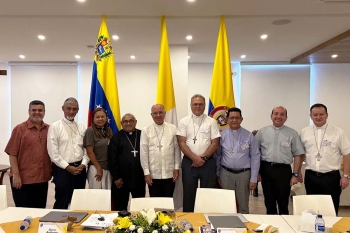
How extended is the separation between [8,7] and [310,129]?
14.1 ft

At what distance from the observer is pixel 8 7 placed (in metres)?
3.79

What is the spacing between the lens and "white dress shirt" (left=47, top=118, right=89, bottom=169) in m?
3.13

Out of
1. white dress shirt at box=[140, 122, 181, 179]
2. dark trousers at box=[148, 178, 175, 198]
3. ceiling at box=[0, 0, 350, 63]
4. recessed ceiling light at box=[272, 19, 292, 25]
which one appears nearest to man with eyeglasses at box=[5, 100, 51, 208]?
white dress shirt at box=[140, 122, 181, 179]

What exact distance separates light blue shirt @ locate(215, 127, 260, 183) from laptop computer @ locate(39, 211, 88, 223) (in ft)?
5.78

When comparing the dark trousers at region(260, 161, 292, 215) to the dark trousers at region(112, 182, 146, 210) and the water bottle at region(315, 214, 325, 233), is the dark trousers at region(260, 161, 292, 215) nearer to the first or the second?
the water bottle at region(315, 214, 325, 233)

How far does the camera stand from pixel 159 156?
3357 mm

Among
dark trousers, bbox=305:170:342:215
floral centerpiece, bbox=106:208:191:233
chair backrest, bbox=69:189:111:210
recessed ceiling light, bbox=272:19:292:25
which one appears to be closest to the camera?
floral centerpiece, bbox=106:208:191:233

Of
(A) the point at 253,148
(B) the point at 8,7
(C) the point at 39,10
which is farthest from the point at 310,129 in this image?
(B) the point at 8,7

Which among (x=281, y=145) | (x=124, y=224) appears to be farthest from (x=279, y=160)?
(x=124, y=224)

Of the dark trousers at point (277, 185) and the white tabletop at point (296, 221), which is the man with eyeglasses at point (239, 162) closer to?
the dark trousers at point (277, 185)

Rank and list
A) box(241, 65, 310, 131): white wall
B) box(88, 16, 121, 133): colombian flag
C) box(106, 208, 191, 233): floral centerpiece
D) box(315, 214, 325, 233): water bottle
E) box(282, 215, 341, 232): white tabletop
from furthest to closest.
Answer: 1. box(241, 65, 310, 131): white wall
2. box(88, 16, 121, 133): colombian flag
3. box(282, 215, 341, 232): white tabletop
4. box(315, 214, 325, 233): water bottle
5. box(106, 208, 191, 233): floral centerpiece

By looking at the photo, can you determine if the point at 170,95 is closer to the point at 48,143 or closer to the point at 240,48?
the point at 48,143

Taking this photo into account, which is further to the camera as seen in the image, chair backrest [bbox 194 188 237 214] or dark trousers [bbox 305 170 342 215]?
dark trousers [bbox 305 170 342 215]

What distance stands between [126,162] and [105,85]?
109cm
